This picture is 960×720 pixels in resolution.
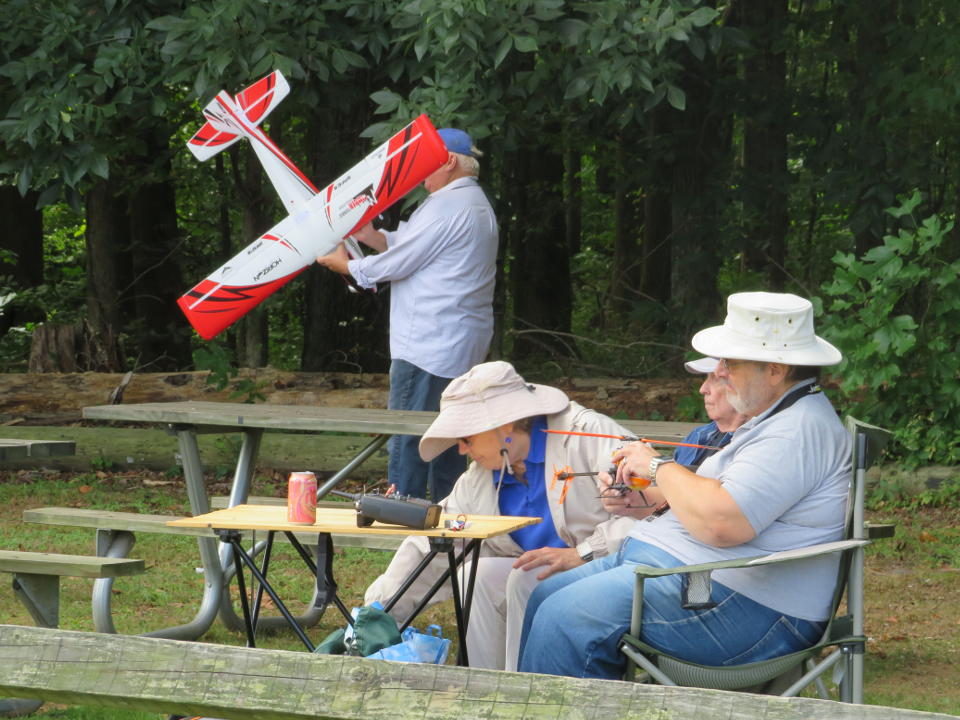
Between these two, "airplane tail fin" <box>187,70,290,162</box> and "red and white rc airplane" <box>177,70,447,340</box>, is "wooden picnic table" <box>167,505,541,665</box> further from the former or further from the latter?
"airplane tail fin" <box>187,70,290,162</box>

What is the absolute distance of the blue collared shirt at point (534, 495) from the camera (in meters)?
3.70

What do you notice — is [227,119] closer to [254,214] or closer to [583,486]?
[583,486]

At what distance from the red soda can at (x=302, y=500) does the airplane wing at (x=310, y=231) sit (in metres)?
2.72

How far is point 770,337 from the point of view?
3.17 meters

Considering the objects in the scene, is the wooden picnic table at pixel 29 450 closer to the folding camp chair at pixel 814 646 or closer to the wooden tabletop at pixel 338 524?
the wooden tabletop at pixel 338 524

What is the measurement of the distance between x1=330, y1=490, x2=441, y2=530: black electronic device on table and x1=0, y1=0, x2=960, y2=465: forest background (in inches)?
149

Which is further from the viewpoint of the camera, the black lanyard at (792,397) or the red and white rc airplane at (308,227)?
the red and white rc airplane at (308,227)

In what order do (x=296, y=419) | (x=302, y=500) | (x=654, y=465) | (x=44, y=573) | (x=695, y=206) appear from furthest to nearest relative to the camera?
(x=695, y=206) < (x=296, y=419) < (x=44, y=573) < (x=302, y=500) < (x=654, y=465)

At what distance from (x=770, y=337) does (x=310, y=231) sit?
3180 mm

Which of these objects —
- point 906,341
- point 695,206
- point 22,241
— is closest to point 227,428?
point 906,341

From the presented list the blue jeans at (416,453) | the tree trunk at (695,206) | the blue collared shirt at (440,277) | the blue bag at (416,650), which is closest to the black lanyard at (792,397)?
the blue bag at (416,650)

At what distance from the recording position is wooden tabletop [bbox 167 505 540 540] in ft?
10.5

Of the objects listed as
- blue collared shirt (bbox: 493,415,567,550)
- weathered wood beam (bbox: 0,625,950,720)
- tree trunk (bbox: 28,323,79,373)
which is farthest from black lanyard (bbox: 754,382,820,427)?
tree trunk (bbox: 28,323,79,373)

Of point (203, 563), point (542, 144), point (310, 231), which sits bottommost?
point (203, 563)
